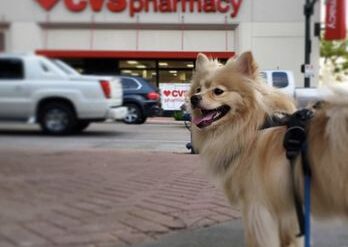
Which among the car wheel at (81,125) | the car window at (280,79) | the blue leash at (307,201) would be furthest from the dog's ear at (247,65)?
the car wheel at (81,125)

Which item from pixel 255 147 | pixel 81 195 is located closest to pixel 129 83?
pixel 81 195

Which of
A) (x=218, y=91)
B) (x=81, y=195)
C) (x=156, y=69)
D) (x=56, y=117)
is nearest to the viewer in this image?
(x=56, y=117)

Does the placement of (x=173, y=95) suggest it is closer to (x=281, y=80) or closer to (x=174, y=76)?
(x=174, y=76)

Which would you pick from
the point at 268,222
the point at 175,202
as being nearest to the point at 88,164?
the point at 268,222

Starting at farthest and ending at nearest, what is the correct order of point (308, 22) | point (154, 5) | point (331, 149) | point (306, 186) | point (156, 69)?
point (306, 186), point (331, 149), point (308, 22), point (156, 69), point (154, 5)

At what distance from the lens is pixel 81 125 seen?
153 centimetres

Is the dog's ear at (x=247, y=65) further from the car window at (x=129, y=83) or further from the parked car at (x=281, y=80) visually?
the car window at (x=129, y=83)

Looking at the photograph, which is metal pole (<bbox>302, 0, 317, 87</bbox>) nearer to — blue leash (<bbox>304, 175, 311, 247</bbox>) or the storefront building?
the storefront building

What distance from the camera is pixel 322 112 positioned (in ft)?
7.75

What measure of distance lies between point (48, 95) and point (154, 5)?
1.76 feet

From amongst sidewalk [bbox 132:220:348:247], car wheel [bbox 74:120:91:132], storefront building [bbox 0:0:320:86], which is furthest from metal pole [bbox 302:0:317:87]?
sidewalk [bbox 132:220:348:247]

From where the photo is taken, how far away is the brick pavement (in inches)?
57.7

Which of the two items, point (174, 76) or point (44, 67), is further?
point (174, 76)

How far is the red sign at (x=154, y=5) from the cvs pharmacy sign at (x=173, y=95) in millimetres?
436
